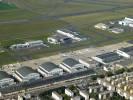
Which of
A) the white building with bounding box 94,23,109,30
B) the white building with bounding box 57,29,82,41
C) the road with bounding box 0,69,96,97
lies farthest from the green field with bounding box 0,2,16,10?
the road with bounding box 0,69,96,97

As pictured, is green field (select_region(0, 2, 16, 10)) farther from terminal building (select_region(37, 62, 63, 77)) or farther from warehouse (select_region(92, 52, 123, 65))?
terminal building (select_region(37, 62, 63, 77))

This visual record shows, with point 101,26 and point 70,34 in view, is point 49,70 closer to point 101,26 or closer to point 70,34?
point 70,34

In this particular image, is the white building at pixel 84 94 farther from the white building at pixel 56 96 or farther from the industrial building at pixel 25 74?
the industrial building at pixel 25 74

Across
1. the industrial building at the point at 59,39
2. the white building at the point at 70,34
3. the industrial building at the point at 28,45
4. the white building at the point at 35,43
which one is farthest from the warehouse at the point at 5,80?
the white building at the point at 70,34

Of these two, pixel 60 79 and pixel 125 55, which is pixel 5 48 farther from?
pixel 125 55

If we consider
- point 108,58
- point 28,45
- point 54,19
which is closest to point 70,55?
point 108,58

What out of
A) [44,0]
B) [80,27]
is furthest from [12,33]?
[44,0]
